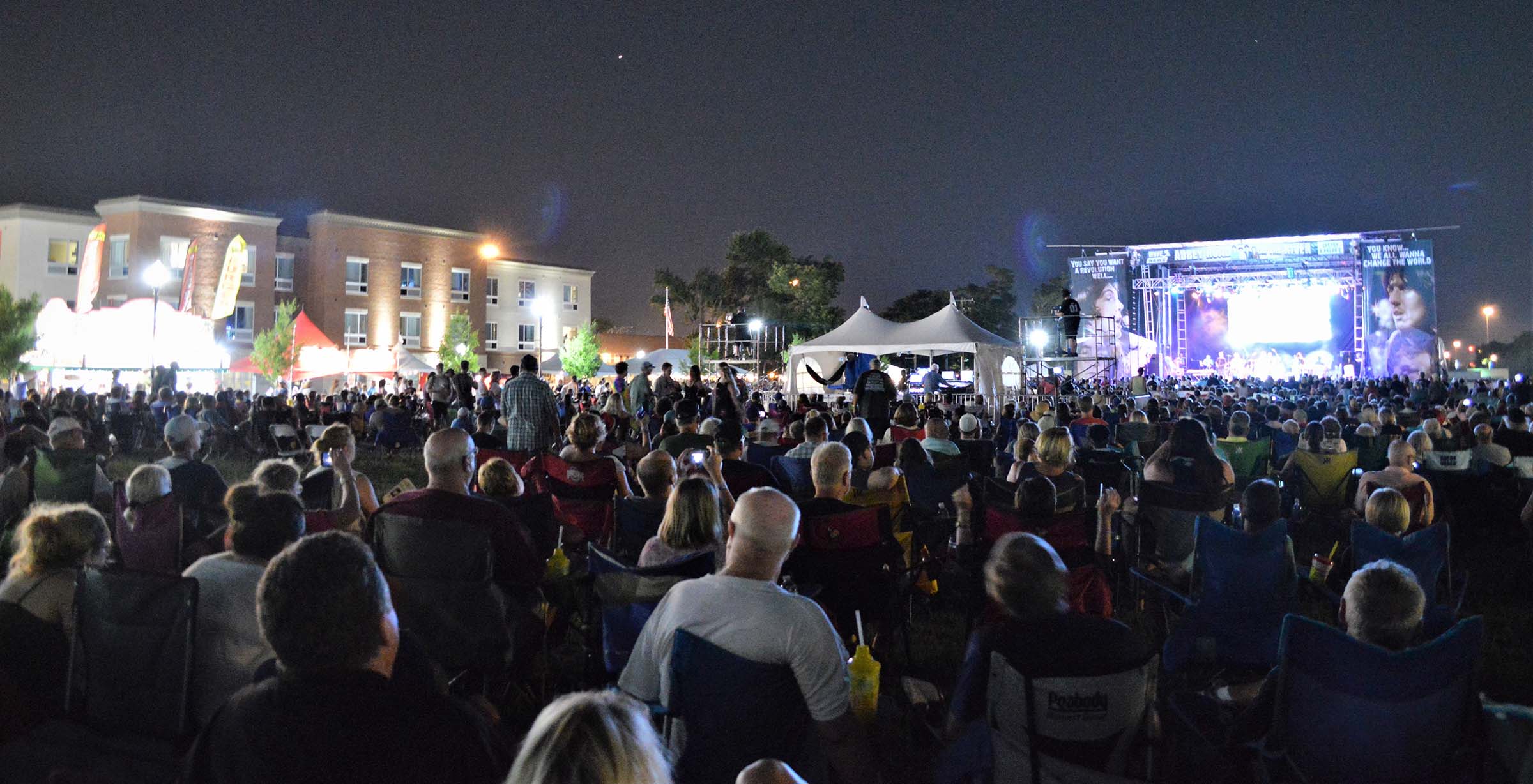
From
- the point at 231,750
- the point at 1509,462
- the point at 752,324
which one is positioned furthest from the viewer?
the point at 752,324

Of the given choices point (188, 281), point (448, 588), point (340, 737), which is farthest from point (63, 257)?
point (340, 737)

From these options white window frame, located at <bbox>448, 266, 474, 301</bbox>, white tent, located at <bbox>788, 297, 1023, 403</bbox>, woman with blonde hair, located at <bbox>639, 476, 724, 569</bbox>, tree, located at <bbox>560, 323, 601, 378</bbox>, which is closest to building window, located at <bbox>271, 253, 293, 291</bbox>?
white window frame, located at <bbox>448, 266, 474, 301</bbox>

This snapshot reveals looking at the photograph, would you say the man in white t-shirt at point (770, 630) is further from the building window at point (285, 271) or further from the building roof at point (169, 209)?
the building window at point (285, 271)

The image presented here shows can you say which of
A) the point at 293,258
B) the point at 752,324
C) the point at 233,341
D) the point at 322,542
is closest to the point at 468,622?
the point at 322,542

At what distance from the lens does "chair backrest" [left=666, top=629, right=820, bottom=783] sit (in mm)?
2414

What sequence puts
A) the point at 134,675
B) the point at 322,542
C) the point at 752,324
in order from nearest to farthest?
1. the point at 322,542
2. the point at 134,675
3. the point at 752,324

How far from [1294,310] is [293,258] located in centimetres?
4115

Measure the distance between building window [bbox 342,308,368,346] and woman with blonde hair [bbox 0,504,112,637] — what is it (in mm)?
43719

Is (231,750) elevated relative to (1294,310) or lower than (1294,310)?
lower

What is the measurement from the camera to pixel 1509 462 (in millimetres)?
7660

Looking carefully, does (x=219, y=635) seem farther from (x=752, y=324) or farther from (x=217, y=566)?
(x=752, y=324)

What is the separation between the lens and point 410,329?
45.7m

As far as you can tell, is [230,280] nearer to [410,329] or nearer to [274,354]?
[274,354]

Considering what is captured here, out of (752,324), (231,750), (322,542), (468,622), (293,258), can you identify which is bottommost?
(468,622)
